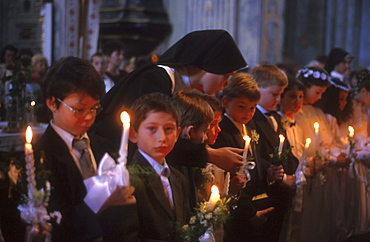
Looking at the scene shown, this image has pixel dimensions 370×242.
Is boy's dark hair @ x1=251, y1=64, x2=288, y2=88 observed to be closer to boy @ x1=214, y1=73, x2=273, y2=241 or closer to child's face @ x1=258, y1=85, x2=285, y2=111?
child's face @ x1=258, y1=85, x2=285, y2=111

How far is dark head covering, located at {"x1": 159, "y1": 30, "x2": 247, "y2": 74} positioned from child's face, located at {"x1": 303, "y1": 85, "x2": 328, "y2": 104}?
1.97 meters

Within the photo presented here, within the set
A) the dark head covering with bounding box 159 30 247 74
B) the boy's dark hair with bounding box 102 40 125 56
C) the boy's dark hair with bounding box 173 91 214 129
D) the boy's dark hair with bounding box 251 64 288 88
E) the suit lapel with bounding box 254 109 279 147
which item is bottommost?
the suit lapel with bounding box 254 109 279 147

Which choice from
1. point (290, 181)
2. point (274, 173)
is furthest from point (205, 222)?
point (290, 181)

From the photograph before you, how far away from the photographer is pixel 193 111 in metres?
3.06

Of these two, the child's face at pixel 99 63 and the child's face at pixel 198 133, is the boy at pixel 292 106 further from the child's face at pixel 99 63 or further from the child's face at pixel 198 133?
the child's face at pixel 99 63

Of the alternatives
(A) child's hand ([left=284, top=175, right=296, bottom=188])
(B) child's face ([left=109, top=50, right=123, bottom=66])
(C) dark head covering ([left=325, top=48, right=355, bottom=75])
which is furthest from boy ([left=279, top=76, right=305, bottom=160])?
(C) dark head covering ([left=325, top=48, right=355, bottom=75])

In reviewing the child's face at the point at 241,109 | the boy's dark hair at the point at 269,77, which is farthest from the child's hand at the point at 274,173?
the boy's dark hair at the point at 269,77

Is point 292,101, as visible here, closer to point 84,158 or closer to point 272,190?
point 272,190

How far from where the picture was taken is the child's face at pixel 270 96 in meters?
4.51

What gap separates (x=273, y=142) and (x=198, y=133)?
1290 mm

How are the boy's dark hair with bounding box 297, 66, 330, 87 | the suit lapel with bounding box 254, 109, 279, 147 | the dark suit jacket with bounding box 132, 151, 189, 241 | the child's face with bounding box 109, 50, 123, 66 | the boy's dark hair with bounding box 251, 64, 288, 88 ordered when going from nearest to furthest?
1. the dark suit jacket with bounding box 132, 151, 189, 241
2. the suit lapel with bounding box 254, 109, 279, 147
3. the boy's dark hair with bounding box 251, 64, 288, 88
4. the boy's dark hair with bounding box 297, 66, 330, 87
5. the child's face with bounding box 109, 50, 123, 66

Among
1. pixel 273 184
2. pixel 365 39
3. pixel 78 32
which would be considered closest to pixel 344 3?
pixel 365 39

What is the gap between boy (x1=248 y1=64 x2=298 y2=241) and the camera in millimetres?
3982

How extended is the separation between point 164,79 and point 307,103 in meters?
2.59
